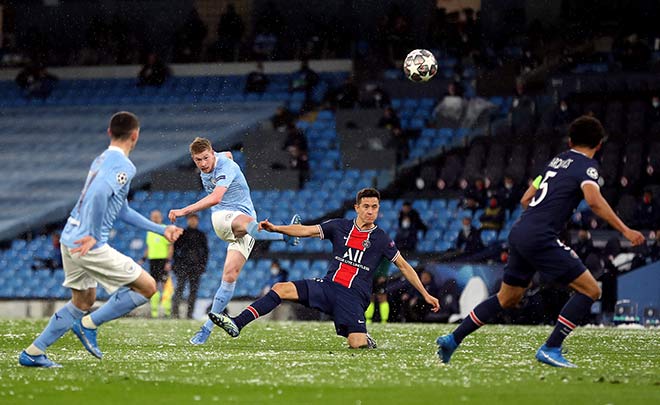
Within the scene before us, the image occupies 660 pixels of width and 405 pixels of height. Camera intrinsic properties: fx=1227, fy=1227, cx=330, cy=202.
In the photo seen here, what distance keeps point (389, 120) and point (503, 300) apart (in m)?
18.2

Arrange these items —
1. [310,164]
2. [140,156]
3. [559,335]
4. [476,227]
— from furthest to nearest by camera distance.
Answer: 1. [140,156]
2. [310,164]
3. [476,227]
4. [559,335]

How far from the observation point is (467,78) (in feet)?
94.5

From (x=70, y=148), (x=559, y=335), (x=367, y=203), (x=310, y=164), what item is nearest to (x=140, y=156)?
(x=70, y=148)

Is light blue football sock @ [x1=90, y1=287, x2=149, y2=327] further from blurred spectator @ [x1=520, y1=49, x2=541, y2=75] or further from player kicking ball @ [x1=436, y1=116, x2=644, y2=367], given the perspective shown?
blurred spectator @ [x1=520, y1=49, x2=541, y2=75]

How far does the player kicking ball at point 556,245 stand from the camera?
930cm

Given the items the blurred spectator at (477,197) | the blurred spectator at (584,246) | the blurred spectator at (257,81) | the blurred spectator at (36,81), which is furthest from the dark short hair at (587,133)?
the blurred spectator at (36,81)

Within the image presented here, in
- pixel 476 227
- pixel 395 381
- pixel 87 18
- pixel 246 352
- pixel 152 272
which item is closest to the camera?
pixel 395 381

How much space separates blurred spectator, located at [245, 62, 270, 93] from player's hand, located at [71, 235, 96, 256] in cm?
2315

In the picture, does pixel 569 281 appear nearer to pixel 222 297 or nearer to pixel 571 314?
pixel 571 314

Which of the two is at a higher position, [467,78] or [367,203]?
[467,78]

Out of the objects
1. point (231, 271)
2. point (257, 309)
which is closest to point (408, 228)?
point (231, 271)

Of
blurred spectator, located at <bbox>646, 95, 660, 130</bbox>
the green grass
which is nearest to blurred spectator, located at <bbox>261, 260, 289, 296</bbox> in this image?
blurred spectator, located at <bbox>646, 95, 660, 130</bbox>

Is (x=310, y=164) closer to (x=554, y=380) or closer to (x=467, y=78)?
(x=467, y=78)

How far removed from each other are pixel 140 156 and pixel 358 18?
682 centimetres
